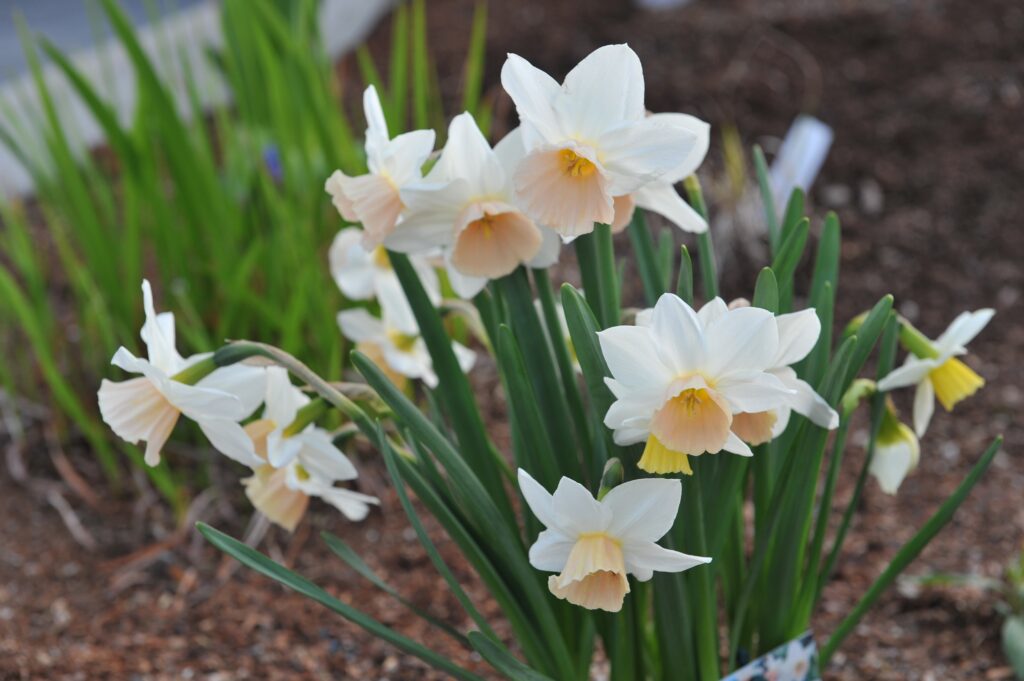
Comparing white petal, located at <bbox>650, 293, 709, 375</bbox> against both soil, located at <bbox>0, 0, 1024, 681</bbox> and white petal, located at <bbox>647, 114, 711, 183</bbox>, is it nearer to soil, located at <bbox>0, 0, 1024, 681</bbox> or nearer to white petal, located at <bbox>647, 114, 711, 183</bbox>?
white petal, located at <bbox>647, 114, 711, 183</bbox>

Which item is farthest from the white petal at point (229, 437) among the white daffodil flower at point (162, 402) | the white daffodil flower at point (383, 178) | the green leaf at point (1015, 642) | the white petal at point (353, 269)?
the green leaf at point (1015, 642)

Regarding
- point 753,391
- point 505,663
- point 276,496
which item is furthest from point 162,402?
point 753,391

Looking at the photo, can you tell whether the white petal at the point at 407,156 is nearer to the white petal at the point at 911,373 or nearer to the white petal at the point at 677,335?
the white petal at the point at 677,335

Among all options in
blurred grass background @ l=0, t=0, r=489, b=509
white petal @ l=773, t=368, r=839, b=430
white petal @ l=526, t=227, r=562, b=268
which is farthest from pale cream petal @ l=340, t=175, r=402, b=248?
blurred grass background @ l=0, t=0, r=489, b=509

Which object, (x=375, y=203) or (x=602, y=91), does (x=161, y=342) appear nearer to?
(x=375, y=203)

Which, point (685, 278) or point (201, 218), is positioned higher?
point (201, 218)

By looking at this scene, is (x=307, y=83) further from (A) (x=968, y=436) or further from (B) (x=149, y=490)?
(A) (x=968, y=436)
